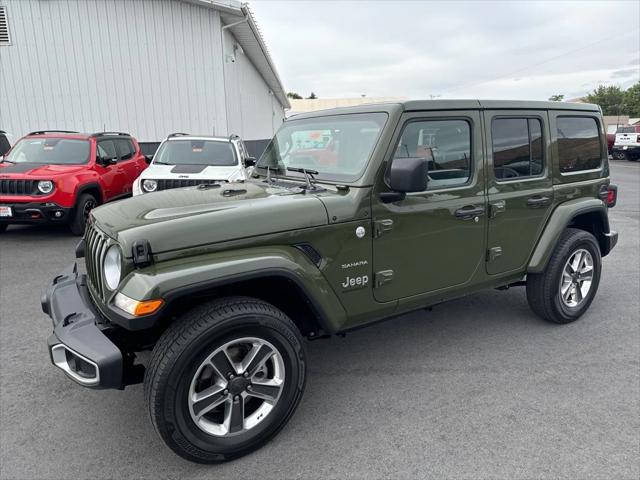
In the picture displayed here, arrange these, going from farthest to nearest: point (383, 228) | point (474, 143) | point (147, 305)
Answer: point (474, 143)
point (383, 228)
point (147, 305)

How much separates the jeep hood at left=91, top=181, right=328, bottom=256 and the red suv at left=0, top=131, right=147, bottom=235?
520 centimetres

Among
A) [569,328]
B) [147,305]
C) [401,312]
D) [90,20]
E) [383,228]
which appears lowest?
[569,328]

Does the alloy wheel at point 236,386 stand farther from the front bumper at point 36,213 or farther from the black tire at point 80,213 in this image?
the black tire at point 80,213

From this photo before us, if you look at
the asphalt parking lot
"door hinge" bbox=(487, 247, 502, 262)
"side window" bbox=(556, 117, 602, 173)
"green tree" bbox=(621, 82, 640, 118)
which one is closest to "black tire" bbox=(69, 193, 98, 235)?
the asphalt parking lot

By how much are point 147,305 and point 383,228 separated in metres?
1.48

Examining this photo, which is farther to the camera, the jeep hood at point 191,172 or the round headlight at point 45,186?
the jeep hood at point 191,172

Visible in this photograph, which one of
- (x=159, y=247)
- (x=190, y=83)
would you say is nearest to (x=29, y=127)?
(x=190, y=83)

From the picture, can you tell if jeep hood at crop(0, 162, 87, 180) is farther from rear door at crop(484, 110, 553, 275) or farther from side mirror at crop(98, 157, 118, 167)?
rear door at crop(484, 110, 553, 275)

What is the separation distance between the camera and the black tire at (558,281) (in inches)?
156

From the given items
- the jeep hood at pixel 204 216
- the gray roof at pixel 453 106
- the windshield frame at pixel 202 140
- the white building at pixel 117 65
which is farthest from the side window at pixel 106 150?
the jeep hood at pixel 204 216

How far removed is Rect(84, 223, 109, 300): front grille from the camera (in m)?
2.53

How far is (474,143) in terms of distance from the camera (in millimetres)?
3395

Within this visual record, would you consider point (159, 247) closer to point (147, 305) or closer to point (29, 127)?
point (147, 305)

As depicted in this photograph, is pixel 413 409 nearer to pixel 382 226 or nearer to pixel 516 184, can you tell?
pixel 382 226
